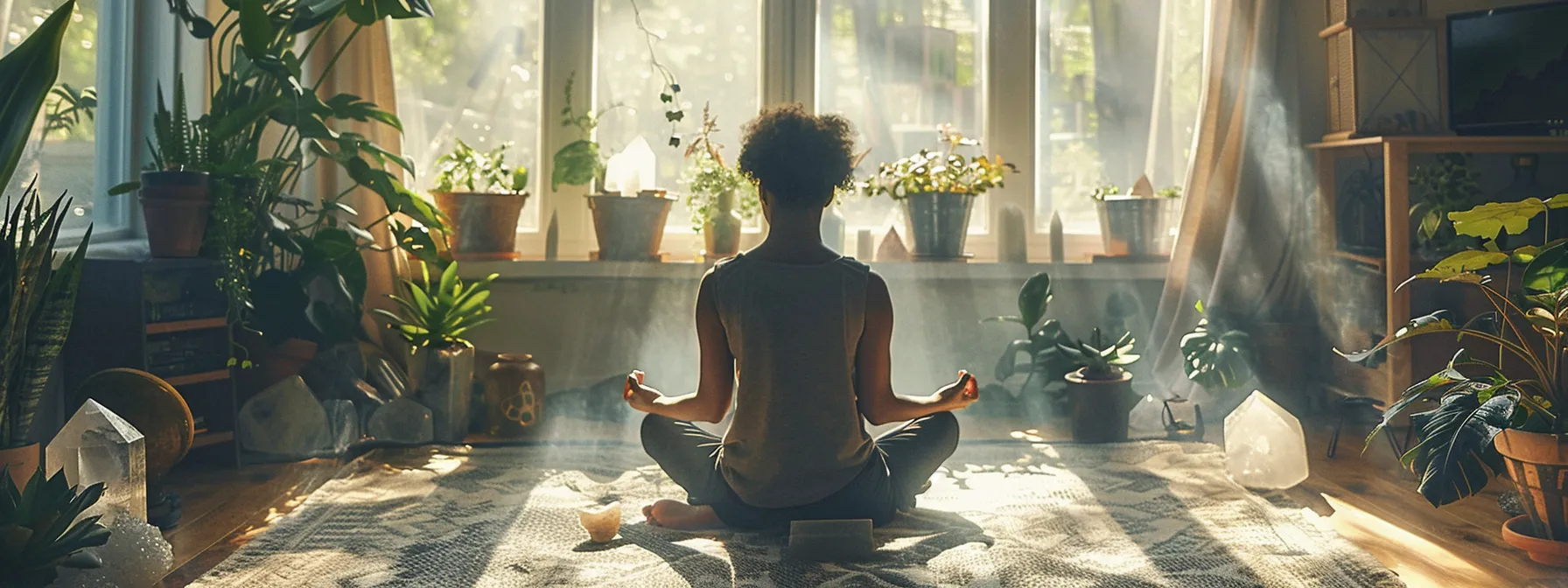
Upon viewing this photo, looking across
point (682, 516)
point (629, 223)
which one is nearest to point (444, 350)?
point (629, 223)

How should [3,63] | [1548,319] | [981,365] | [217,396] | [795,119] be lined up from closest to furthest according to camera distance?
[3,63]
[795,119]
[1548,319]
[217,396]
[981,365]

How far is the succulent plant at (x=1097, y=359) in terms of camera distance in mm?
3328

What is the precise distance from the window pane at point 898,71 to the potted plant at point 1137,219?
0.53 metres

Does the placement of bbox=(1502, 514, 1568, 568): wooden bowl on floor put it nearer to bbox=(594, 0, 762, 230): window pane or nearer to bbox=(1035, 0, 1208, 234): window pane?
bbox=(1035, 0, 1208, 234): window pane

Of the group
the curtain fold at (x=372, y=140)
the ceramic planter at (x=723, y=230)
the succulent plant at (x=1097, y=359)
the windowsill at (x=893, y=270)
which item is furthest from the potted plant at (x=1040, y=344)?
the curtain fold at (x=372, y=140)

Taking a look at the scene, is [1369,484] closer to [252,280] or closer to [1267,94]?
[1267,94]

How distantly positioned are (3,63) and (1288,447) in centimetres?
250

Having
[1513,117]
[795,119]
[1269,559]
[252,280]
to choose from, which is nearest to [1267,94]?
[1513,117]

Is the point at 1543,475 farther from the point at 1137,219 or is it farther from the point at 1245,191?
the point at 1137,219

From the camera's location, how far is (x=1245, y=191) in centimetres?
387

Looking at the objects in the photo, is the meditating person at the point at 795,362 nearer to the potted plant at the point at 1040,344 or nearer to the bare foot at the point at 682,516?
the bare foot at the point at 682,516

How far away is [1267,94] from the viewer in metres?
3.88

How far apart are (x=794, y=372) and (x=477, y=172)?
228 cm

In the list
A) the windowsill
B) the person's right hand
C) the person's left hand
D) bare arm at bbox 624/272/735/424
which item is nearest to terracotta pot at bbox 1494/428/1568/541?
the person's right hand
